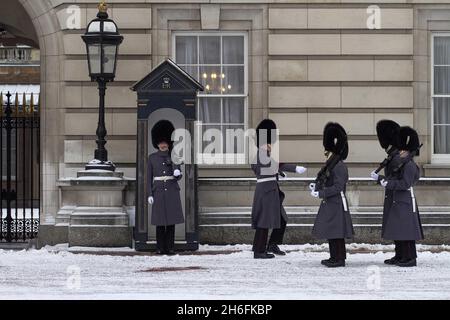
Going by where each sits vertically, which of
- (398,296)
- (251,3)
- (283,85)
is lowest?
(398,296)

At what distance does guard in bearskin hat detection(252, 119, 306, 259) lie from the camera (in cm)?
1553

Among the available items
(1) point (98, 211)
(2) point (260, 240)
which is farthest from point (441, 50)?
(1) point (98, 211)

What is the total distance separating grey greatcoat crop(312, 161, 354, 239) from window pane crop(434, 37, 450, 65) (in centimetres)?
428

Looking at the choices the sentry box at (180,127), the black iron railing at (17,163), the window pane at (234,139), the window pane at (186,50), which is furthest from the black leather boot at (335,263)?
the black iron railing at (17,163)

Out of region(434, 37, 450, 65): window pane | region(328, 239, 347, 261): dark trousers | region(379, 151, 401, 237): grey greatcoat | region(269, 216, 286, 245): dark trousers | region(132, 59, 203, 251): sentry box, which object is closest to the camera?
region(328, 239, 347, 261): dark trousers

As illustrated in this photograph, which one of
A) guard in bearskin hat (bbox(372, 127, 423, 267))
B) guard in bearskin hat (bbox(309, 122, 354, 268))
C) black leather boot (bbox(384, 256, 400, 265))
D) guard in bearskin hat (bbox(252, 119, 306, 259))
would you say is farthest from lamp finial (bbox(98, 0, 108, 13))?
black leather boot (bbox(384, 256, 400, 265))

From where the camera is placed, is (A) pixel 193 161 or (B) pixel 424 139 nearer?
(A) pixel 193 161

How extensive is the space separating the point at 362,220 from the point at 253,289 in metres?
5.49

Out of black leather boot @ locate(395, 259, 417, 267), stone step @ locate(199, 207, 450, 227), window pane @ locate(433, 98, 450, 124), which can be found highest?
window pane @ locate(433, 98, 450, 124)

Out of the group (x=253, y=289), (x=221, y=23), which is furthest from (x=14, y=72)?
(x=253, y=289)

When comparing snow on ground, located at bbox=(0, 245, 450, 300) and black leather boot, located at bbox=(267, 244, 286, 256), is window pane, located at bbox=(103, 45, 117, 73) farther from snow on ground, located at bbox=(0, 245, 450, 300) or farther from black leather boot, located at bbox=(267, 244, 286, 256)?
black leather boot, located at bbox=(267, 244, 286, 256)

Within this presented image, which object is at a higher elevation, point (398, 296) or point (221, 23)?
point (221, 23)

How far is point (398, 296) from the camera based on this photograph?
460 inches
